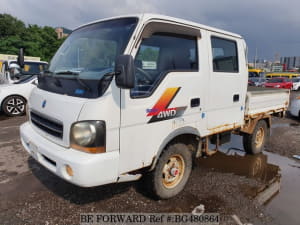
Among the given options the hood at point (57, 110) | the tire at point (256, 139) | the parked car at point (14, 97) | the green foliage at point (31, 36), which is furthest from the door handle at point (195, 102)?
the green foliage at point (31, 36)

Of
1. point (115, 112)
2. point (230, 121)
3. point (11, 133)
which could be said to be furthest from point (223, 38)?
point (11, 133)

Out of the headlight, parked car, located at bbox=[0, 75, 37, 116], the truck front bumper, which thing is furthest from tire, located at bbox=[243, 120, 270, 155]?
parked car, located at bbox=[0, 75, 37, 116]

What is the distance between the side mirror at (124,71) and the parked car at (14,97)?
6.78 m

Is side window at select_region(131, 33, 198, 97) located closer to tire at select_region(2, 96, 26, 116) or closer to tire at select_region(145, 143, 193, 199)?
tire at select_region(145, 143, 193, 199)

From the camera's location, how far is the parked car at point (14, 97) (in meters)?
7.56

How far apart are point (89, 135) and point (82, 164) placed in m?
0.27

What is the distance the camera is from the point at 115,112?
2.11m

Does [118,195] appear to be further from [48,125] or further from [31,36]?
[31,36]

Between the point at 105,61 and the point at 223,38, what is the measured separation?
6.37ft

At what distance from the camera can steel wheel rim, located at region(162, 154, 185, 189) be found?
9.35 feet

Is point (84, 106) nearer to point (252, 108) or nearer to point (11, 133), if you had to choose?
point (252, 108)

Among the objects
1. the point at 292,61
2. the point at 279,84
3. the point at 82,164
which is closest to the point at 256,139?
the point at 82,164

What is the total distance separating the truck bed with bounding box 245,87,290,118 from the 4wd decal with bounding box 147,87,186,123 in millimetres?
1952

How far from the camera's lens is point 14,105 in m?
7.77
